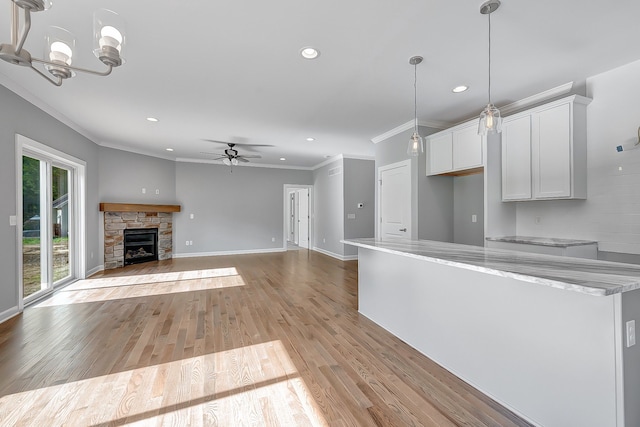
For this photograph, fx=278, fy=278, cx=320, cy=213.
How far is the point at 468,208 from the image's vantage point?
4.45 metres

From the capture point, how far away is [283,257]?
7.46 metres

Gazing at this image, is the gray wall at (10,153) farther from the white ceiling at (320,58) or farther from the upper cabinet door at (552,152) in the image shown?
the upper cabinet door at (552,152)

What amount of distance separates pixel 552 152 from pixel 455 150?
43.7 inches

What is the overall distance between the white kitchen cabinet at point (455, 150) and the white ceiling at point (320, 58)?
321 mm

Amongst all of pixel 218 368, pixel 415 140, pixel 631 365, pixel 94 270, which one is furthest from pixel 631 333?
pixel 94 270

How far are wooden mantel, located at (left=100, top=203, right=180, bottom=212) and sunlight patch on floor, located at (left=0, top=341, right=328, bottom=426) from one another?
15.4ft

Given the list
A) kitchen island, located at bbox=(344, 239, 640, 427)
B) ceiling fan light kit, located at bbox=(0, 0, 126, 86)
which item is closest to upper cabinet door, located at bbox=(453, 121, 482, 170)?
kitchen island, located at bbox=(344, 239, 640, 427)

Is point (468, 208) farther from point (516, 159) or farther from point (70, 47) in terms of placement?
point (70, 47)

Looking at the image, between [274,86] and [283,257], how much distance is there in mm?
5016

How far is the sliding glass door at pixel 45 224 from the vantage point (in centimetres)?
364

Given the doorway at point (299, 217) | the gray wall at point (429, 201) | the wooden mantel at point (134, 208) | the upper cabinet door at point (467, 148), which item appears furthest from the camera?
the doorway at point (299, 217)

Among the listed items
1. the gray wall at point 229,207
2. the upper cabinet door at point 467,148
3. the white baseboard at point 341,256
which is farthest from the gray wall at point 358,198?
the upper cabinet door at point 467,148

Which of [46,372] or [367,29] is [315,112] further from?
[46,372]

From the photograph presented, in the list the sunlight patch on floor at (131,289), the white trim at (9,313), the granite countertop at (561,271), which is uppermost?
the granite countertop at (561,271)
